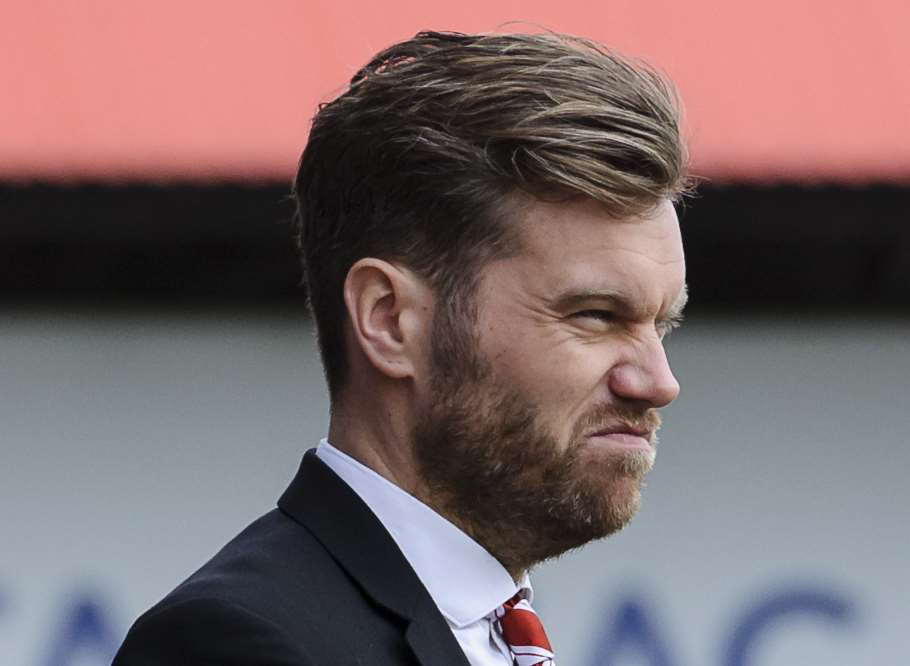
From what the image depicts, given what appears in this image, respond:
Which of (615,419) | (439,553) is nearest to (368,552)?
(439,553)

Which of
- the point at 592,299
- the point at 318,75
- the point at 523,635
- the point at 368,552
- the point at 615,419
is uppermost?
the point at 592,299

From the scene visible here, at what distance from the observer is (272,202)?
170 inches

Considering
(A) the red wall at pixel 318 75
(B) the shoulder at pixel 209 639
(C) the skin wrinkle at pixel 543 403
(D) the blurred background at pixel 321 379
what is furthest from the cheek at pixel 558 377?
(D) the blurred background at pixel 321 379

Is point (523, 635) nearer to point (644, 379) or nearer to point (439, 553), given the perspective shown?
point (439, 553)

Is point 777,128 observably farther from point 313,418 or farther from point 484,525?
point 484,525

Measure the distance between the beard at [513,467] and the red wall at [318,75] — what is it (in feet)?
7.83

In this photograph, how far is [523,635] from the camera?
6.54ft

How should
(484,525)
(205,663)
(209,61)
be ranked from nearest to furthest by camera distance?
(205,663)
(484,525)
(209,61)

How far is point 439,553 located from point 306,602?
206 mm

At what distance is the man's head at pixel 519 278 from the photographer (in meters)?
1.98

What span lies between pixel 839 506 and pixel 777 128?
114cm

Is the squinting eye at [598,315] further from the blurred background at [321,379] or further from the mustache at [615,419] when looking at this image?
the blurred background at [321,379]

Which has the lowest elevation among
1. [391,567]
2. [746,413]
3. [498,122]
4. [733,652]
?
[733,652]

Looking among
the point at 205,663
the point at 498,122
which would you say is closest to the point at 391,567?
the point at 205,663
